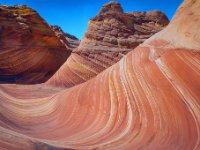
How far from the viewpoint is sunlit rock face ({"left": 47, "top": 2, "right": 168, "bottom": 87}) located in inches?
397

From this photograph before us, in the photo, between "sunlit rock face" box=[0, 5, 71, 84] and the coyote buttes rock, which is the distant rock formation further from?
the coyote buttes rock

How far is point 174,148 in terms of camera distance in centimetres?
330

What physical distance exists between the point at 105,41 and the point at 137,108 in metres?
7.10

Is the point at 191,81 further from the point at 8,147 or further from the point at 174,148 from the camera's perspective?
the point at 8,147

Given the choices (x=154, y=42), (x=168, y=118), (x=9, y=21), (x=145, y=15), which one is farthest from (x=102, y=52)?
(x=9, y=21)

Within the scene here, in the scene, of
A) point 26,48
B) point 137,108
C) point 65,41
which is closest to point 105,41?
point 26,48

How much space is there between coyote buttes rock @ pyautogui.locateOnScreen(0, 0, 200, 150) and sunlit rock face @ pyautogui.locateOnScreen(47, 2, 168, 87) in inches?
176

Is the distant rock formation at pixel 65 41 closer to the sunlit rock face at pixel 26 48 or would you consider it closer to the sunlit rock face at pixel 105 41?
the sunlit rock face at pixel 26 48

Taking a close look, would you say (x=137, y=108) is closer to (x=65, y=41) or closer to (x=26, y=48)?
(x=26, y=48)

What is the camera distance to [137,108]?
407 cm

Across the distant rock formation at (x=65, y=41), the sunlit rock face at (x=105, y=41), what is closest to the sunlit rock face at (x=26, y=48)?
the distant rock formation at (x=65, y=41)

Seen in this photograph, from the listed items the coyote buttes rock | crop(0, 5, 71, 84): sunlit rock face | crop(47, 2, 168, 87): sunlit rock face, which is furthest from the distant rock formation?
the coyote buttes rock

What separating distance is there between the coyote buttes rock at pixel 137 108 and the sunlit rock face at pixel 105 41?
14.7 ft

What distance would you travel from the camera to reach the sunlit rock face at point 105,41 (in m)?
10.1
